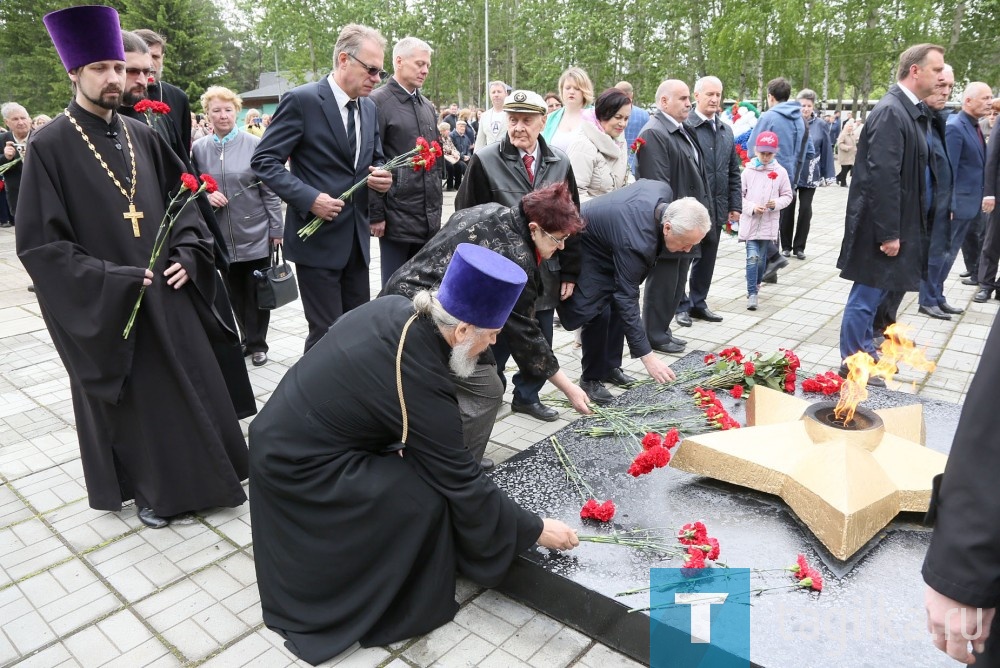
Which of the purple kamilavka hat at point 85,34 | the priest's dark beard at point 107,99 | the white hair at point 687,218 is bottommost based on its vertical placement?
the white hair at point 687,218

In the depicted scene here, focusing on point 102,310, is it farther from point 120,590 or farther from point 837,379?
point 837,379

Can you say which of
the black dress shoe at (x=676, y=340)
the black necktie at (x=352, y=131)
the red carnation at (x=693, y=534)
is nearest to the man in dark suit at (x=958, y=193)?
the black dress shoe at (x=676, y=340)

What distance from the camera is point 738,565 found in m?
2.85

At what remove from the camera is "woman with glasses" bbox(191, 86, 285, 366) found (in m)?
5.52

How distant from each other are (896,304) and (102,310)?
19.1 feet

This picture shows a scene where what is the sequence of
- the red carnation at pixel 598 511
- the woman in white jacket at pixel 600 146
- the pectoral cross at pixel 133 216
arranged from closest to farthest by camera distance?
the red carnation at pixel 598 511
the pectoral cross at pixel 133 216
the woman in white jacket at pixel 600 146

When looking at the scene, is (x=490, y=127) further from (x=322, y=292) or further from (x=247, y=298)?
(x=322, y=292)

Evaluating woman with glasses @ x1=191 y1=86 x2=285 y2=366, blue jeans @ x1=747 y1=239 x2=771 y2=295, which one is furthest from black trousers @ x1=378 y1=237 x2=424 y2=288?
blue jeans @ x1=747 y1=239 x2=771 y2=295

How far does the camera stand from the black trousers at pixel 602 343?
16.0 ft

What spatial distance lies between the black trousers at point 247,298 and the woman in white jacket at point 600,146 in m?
2.66

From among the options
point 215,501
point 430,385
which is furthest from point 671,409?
point 215,501

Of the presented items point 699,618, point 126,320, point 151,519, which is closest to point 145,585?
point 151,519

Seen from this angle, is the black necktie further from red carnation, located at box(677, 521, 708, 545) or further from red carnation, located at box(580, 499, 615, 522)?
red carnation, located at box(677, 521, 708, 545)

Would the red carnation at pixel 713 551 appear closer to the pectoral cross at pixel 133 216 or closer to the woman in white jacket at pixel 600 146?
the pectoral cross at pixel 133 216
